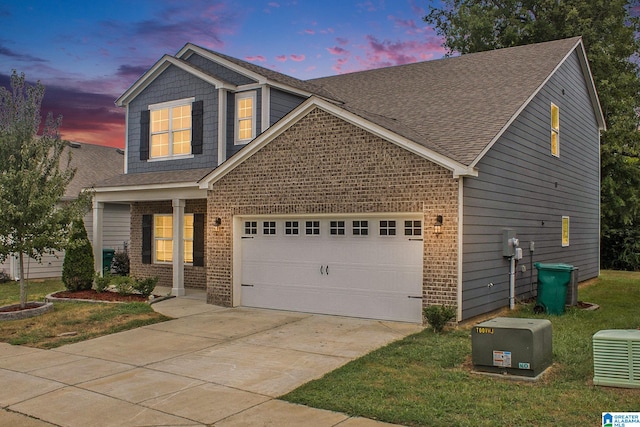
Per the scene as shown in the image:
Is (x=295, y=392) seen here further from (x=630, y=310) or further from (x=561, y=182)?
(x=561, y=182)

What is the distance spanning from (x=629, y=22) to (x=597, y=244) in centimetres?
1184

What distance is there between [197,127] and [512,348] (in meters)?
11.8

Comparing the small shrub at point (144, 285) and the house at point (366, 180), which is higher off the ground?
the house at point (366, 180)

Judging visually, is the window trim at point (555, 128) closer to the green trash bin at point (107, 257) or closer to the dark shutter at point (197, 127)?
the dark shutter at point (197, 127)

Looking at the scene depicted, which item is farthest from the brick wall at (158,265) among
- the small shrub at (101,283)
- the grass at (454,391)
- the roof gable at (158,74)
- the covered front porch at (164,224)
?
the grass at (454,391)

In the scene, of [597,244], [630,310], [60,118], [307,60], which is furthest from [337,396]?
[307,60]

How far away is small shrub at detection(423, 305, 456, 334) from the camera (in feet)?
33.7

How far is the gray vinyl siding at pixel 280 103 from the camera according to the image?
16078mm

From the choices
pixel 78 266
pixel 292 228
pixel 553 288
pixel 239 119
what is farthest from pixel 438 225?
pixel 78 266

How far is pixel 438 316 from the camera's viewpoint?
10242 mm

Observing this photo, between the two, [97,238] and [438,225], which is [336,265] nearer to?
[438,225]

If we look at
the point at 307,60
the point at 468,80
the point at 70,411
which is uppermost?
the point at 307,60

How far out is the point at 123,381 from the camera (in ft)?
25.7

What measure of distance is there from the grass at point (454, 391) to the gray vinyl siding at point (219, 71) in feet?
31.7
